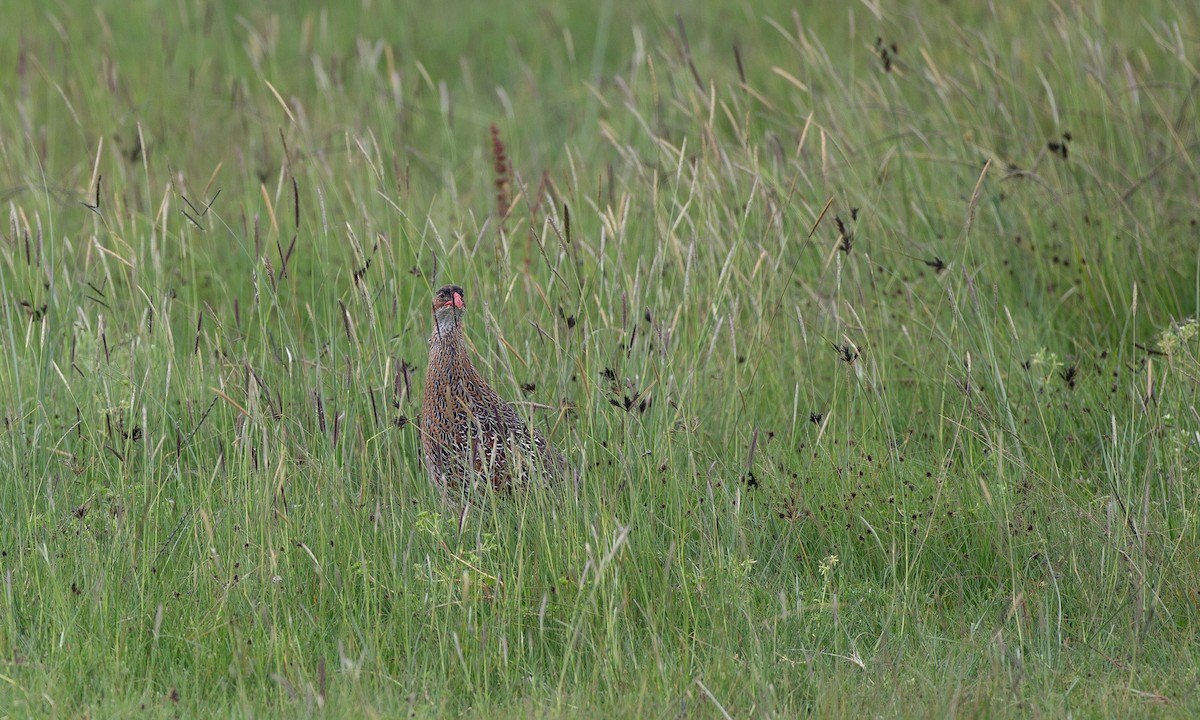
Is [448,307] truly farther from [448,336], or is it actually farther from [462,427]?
[462,427]

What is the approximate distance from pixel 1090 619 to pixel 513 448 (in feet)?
5.26

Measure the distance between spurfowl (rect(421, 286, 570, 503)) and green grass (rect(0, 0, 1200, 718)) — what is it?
4.0 inches

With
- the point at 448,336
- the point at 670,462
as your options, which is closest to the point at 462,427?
the point at 448,336

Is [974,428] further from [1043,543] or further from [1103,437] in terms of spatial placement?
[1043,543]

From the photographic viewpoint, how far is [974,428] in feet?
14.2

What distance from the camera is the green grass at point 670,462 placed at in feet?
10.8

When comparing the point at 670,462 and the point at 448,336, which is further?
the point at 448,336

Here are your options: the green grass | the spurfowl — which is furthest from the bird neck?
the green grass

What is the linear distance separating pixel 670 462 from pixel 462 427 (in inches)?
36.9

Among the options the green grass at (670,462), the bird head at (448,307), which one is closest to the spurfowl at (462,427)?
the bird head at (448,307)

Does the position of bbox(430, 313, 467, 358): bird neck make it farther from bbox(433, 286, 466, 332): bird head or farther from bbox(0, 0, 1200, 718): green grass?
bbox(0, 0, 1200, 718): green grass

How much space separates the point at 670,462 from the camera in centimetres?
369

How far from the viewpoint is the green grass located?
10.8 ft

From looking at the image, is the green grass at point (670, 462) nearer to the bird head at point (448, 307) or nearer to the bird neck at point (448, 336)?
the bird head at point (448, 307)
